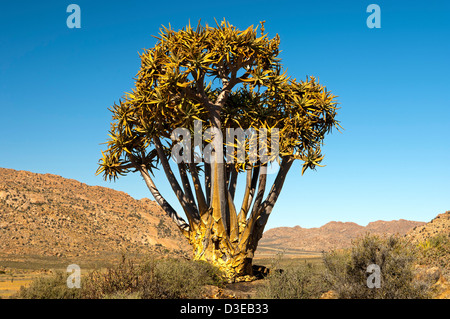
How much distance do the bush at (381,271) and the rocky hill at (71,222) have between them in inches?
1194

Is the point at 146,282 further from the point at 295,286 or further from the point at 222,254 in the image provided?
the point at 222,254

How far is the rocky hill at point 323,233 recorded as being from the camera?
11446 cm

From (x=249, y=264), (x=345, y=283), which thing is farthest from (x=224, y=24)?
(x=345, y=283)

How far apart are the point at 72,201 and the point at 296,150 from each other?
57.1 metres

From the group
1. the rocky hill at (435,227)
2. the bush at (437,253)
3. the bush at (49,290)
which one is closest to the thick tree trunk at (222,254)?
the bush at (49,290)

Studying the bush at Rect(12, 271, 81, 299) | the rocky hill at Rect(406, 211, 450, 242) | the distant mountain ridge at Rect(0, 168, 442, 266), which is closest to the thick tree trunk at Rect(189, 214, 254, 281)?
the bush at Rect(12, 271, 81, 299)

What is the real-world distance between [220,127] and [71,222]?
46559 mm

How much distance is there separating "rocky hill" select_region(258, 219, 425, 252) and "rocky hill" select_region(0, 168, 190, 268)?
4966 cm

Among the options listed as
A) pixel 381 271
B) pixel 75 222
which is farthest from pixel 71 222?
pixel 381 271

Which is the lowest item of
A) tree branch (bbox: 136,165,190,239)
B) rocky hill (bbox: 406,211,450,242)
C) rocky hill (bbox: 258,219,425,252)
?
rocky hill (bbox: 258,219,425,252)

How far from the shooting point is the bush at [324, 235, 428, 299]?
8438 millimetres

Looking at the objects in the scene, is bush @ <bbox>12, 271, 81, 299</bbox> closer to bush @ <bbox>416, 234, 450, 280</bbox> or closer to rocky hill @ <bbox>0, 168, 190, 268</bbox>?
bush @ <bbox>416, 234, 450, 280</bbox>

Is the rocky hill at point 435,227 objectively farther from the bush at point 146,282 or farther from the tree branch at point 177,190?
the bush at point 146,282
